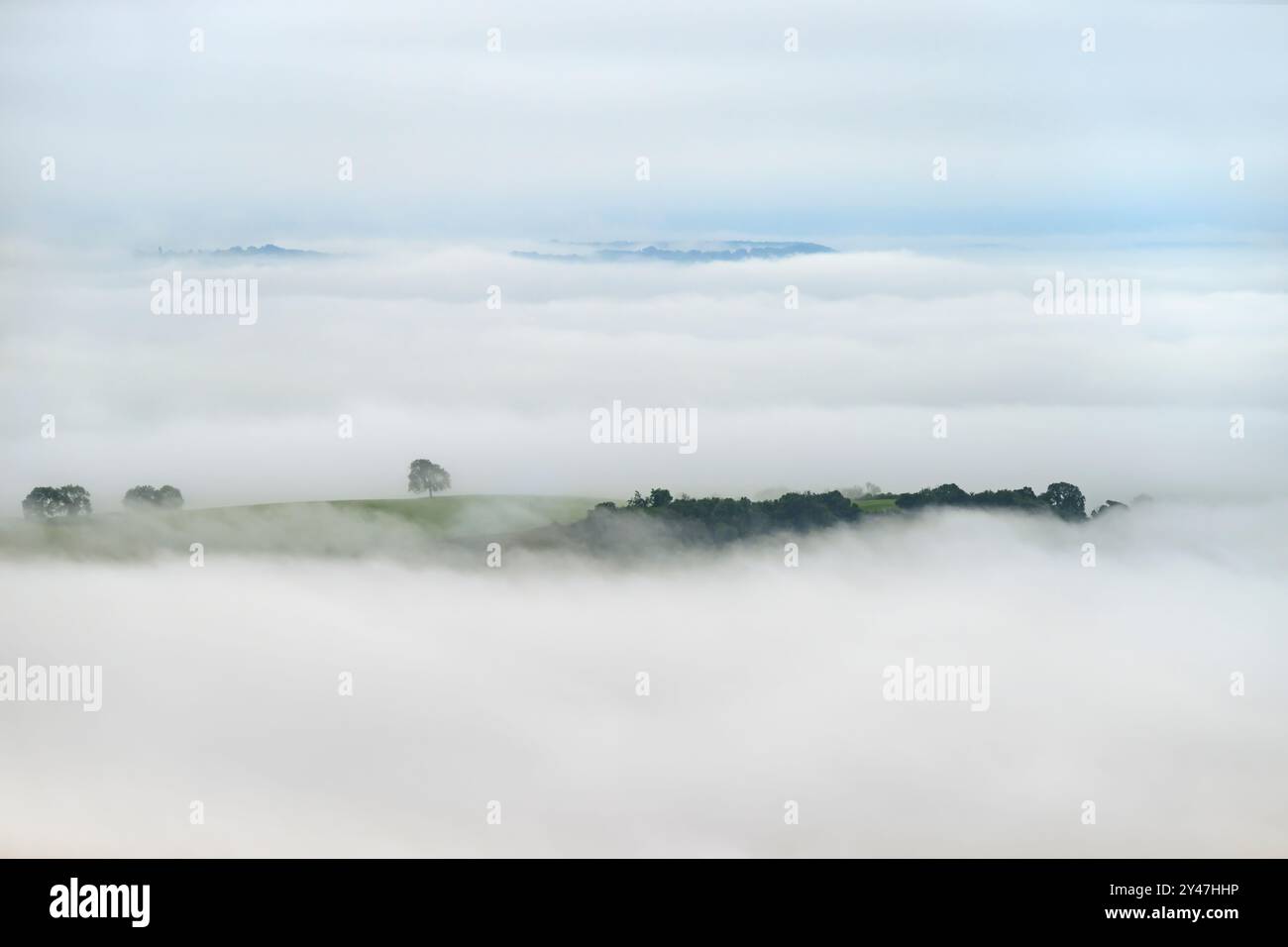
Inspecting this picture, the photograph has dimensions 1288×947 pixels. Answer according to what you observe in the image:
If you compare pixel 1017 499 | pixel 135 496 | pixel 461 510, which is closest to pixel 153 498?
pixel 135 496

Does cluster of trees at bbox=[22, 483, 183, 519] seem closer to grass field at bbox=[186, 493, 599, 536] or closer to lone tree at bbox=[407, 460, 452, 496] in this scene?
grass field at bbox=[186, 493, 599, 536]

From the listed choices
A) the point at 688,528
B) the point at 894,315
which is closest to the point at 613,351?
the point at 688,528

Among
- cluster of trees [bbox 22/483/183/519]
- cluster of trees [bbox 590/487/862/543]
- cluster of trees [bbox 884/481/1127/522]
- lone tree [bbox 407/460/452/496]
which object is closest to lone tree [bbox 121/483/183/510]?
cluster of trees [bbox 22/483/183/519]

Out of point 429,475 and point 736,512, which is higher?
point 429,475

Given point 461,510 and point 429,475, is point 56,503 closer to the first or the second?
point 429,475

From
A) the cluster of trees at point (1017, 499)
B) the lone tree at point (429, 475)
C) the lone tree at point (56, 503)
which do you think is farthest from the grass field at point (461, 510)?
the cluster of trees at point (1017, 499)

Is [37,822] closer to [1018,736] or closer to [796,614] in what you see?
[796,614]

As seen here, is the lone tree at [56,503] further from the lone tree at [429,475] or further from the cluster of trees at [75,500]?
the lone tree at [429,475]

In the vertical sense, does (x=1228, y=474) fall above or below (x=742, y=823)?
above
